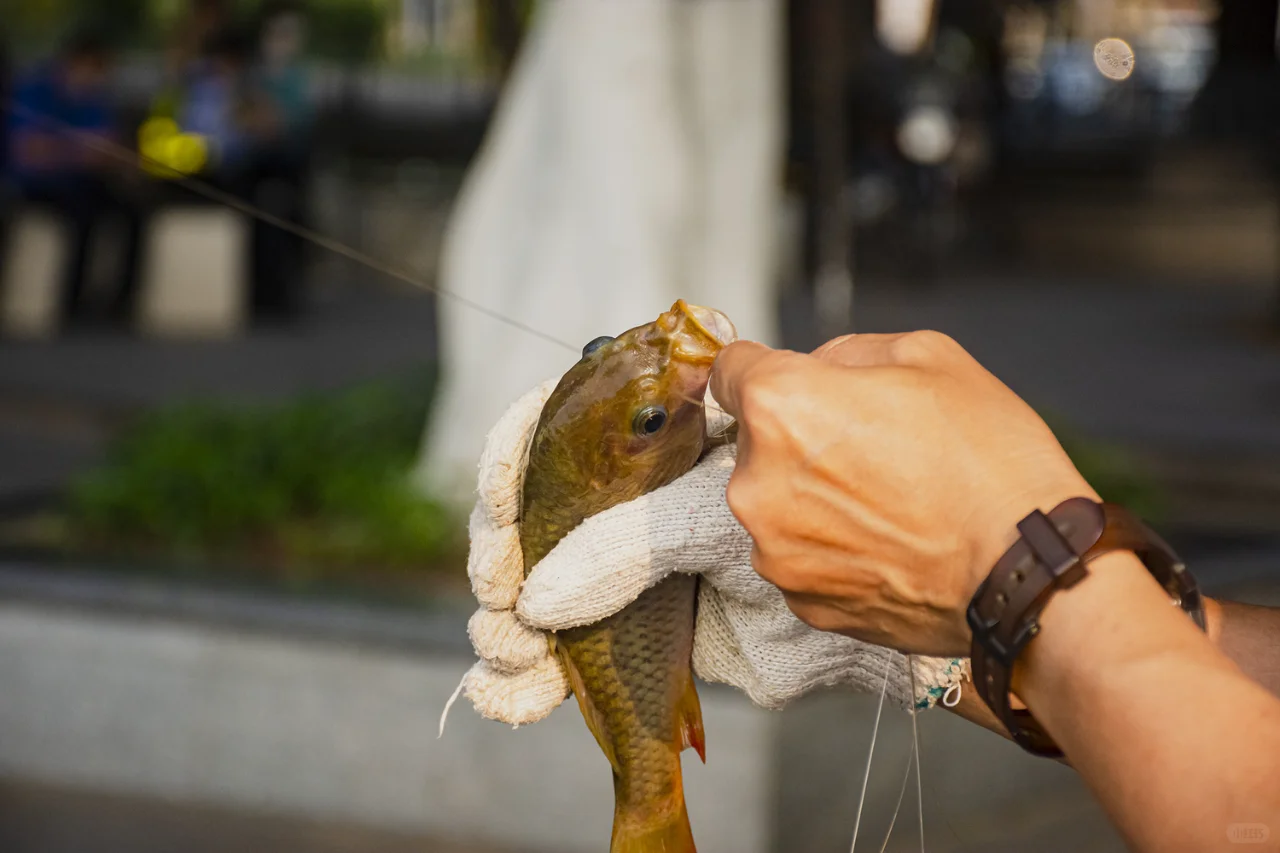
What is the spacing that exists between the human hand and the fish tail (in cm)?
36

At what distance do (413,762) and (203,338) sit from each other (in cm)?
695

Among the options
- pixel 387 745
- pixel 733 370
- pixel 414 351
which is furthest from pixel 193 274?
pixel 733 370

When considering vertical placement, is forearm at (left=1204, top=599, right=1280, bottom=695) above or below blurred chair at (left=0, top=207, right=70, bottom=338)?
above

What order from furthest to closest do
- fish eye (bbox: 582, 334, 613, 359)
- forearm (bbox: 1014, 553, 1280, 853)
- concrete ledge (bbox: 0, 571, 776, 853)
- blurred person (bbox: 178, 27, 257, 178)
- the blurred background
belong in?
blurred person (bbox: 178, 27, 257, 178) < the blurred background < concrete ledge (bbox: 0, 571, 776, 853) < fish eye (bbox: 582, 334, 613, 359) < forearm (bbox: 1014, 553, 1280, 853)

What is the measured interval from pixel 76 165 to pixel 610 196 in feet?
24.0

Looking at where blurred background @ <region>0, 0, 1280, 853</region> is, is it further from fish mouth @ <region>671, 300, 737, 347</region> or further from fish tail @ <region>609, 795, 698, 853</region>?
fish tail @ <region>609, 795, 698, 853</region>

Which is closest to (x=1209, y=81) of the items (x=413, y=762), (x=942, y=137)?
(x=942, y=137)

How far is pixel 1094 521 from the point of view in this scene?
104cm

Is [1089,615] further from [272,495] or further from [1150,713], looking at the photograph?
[272,495]

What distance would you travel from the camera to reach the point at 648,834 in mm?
1438

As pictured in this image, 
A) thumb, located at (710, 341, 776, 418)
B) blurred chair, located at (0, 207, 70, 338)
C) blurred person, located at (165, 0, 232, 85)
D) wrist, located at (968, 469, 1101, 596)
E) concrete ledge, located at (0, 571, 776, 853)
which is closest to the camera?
wrist, located at (968, 469, 1101, 596)

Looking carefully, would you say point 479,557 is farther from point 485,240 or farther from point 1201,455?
point 1201,455

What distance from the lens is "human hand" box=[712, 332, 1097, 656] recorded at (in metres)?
1.09

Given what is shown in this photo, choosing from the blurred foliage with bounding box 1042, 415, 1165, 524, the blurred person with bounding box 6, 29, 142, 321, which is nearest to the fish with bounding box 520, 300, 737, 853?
the blurred foliage with bounding box 1042, 415, 1165, 524
